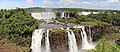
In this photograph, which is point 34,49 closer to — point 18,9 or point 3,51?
point 3,51

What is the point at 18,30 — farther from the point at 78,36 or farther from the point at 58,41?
the point at 78,36

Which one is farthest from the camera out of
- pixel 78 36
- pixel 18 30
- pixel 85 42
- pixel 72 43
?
pixel 85 42

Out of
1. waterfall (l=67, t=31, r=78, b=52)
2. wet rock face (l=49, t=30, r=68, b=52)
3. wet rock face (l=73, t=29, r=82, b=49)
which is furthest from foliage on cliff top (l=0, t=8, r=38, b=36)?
wet rock face (l=73, t=29, r=82, b=49)

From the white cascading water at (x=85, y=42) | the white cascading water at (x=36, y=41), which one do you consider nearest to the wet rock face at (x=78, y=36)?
the white cascading water at (x=85, y=42)

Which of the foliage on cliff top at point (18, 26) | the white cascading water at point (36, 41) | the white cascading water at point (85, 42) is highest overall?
the foliage on cliff top at point (18, 26)

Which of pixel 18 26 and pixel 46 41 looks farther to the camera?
pixel 18 26

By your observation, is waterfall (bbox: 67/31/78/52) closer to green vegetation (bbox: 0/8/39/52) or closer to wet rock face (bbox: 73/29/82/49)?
wet rock face (bbox: 73/29/82/49)

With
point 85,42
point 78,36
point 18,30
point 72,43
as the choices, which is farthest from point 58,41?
point 85,42

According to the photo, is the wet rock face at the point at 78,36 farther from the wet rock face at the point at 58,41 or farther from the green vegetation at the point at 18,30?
the green vegetation at the point at 18,30
